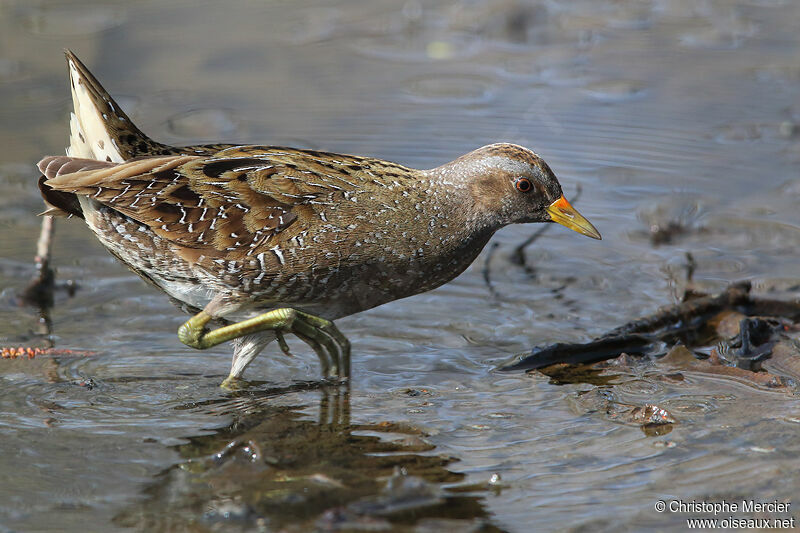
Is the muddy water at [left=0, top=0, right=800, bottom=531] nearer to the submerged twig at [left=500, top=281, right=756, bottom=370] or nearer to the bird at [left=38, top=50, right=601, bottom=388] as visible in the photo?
the submerged twig at [left=500, top=281, right=756, bottom=370]

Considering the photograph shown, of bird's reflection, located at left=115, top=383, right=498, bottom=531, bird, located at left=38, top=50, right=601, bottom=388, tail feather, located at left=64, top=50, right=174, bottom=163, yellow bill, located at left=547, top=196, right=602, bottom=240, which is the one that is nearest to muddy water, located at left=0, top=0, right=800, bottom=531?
bird's reflection, located at left=115, top=383, right=498, bottom=531

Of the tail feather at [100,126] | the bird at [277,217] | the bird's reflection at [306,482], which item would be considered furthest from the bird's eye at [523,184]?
the tail feather at [100,126]

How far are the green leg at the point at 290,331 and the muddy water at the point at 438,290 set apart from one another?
16 centimetres

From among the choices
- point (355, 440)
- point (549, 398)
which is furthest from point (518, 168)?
point (355, 440)

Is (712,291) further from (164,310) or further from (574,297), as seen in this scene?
(164,310)

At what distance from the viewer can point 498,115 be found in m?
7.66

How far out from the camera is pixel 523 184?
4.81 meters

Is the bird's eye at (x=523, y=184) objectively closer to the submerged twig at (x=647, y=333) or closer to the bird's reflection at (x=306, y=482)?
the submerged twig at (x=647, y=333)

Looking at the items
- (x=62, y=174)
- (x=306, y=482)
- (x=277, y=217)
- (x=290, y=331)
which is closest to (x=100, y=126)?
(x=62, y=174)

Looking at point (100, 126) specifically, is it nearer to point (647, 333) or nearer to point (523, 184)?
point (523, 184)

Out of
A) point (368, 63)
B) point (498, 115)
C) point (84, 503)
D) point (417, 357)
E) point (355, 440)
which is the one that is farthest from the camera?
point (368, 63)

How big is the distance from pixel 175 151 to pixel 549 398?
6.62 ft

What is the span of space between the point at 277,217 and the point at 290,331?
57 cm

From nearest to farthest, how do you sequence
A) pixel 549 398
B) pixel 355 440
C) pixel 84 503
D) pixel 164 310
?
pixel 84 503 → pixel 355 440 → pixel 549 398 → pixel 164 310
